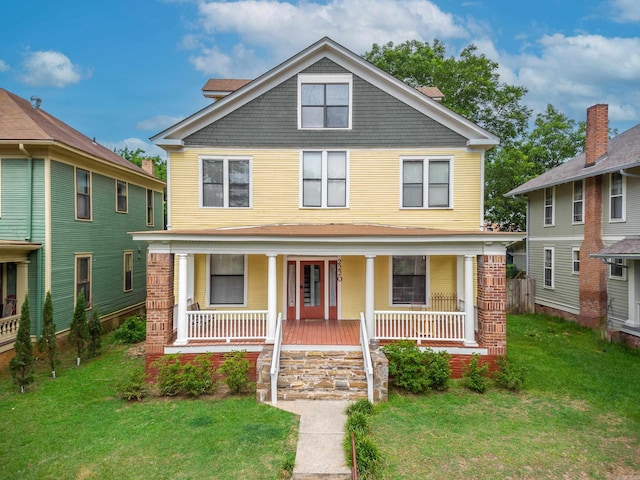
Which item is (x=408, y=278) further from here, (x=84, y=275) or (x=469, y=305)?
(x=84, y=275)

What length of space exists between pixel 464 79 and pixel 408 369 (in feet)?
82.4

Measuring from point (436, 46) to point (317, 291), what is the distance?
987 inches

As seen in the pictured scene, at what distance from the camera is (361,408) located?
7.75 meters

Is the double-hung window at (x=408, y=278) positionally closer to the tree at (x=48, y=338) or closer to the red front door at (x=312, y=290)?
the red front door at (x=312, y=290)

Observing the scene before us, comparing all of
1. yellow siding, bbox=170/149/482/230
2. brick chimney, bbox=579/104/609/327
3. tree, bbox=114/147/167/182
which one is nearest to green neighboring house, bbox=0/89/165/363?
yellow siding, bbox=170/149/482/230

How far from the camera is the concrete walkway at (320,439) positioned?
574 centimetres

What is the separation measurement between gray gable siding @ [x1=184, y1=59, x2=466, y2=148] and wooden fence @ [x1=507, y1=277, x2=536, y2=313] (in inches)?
413

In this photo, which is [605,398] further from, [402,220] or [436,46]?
[436,46]

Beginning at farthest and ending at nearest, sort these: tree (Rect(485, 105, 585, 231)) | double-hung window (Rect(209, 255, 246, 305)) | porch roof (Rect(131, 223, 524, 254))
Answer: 1. tree (Rect(485, 105, 585, 231))
2. double-hung window (Rect(209, 255, 246, 305))
3. porch roof (Rect(131, 223, 524, 254))

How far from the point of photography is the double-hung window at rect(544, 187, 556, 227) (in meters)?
18.2

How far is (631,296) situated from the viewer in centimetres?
1305

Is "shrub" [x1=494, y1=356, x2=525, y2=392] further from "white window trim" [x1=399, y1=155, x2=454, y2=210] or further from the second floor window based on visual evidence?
the second floor window

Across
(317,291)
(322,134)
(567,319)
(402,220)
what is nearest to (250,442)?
(317,291)

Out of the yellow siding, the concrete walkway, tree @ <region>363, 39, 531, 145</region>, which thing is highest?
tree @ <region>363, 39, 531, 145</region>
